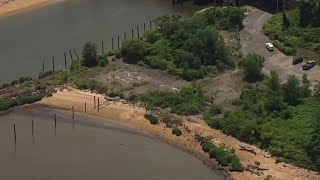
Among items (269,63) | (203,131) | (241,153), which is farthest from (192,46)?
(241,153)

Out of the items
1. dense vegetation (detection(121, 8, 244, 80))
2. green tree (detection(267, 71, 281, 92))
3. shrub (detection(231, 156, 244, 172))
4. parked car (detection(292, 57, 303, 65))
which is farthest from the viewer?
parked car (detection(292, 57, 303, 65))

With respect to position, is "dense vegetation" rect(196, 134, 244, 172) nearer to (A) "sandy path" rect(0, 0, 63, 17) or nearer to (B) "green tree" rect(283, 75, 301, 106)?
(B) "green tree" rect(283, 75, 301, 106)

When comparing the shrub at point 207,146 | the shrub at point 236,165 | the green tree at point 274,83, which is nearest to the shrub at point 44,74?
the shrub at point 207,146

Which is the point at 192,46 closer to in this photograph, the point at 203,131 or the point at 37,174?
the point at 203,131

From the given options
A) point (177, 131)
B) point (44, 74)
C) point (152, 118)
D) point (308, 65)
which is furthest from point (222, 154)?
point (44, 74)

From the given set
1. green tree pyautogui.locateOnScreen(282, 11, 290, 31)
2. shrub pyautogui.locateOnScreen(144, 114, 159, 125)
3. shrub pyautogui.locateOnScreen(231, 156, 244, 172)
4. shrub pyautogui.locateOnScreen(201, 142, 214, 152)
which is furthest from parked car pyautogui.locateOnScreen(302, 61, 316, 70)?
shrub pyautogui.locateOnScreen(231, 156, 244, 172)

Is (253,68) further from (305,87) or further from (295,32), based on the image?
(295,32)

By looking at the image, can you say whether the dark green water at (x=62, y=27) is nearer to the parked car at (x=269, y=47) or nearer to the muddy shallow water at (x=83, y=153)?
the muddy shallow water at (x=83, y=153)
